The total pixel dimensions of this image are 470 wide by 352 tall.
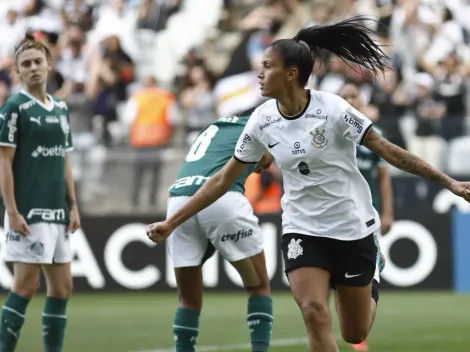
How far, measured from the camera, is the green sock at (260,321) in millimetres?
8695

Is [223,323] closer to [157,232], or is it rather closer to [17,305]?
[17,305]

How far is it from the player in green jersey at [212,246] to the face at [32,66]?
131 cm

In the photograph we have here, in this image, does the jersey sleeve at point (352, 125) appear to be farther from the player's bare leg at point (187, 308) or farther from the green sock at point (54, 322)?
the green sock at point (54, 322)

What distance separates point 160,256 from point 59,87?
4.49 m

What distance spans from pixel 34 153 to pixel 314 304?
9.44 feet

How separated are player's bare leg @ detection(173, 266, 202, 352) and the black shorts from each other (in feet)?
4.46

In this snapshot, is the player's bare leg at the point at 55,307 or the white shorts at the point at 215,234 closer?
the white shorts at the point at 215,234

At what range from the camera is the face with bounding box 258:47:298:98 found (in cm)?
720

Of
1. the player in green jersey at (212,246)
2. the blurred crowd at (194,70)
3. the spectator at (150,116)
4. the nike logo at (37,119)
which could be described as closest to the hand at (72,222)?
the nike logo at (37,119)

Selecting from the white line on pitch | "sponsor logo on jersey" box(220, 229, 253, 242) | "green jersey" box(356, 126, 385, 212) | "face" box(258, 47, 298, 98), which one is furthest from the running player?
"face" box(258, 47, 298, 98)

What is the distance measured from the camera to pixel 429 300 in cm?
1528

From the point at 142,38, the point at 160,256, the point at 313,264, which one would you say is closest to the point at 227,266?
the point at 160,256

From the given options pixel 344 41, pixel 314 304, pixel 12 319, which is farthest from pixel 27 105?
pixel 314 304

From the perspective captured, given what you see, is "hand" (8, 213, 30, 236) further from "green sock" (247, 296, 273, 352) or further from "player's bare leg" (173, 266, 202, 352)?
"green sock" (247, 296, 273, 352)
